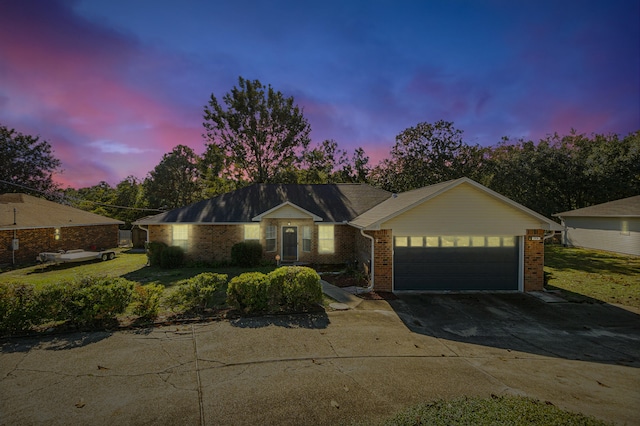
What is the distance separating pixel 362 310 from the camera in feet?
32.0

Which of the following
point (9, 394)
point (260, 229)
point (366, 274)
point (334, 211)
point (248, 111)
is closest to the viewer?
point (9, 394)

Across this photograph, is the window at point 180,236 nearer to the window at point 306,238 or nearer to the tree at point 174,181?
the window at point 306,238

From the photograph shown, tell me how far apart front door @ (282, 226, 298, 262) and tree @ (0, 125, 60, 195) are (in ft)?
106

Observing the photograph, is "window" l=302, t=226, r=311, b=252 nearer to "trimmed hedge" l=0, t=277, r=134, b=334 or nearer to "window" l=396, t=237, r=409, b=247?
"window" l=396, t=237, r=409, b=247

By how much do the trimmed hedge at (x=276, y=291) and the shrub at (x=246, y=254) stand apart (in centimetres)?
782

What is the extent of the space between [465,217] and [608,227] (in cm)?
1976

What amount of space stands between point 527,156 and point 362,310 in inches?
1390

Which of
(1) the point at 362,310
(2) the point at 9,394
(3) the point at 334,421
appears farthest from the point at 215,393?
(1) the point at 362,310

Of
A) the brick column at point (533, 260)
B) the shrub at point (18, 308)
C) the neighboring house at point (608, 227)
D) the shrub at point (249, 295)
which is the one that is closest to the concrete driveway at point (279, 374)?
the shrub at point (18, 308)

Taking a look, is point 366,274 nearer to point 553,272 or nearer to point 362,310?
point 362,310

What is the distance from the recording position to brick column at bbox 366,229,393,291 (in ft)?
39.3

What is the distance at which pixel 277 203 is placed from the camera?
67.2 ft

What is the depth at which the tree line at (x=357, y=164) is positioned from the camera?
105ft

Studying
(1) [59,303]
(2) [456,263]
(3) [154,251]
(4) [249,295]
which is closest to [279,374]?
(4) [249,295]
